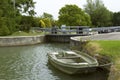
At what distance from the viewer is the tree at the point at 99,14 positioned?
84.0 m

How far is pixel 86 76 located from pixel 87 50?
→ 16.9 feet

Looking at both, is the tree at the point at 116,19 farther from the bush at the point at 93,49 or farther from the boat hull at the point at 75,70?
the boat hull at the point at 75,70

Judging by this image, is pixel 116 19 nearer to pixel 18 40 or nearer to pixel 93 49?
pixel 18 40

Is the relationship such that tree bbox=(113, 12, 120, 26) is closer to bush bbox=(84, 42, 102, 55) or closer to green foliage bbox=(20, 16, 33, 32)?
green foliage bbox=(20, 16, 33, 32)

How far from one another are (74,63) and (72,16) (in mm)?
53952

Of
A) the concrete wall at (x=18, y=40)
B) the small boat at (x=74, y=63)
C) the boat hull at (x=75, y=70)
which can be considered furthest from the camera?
the concrete wall at (x=18, y=40)

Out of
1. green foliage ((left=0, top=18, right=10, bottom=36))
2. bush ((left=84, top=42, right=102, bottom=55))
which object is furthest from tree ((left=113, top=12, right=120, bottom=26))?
bush ((left=84, top=42, right=102, bottom=55))

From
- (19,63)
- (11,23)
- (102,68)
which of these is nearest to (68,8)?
(11,23)

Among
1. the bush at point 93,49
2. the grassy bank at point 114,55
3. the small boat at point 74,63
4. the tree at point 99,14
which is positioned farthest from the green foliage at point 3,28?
the tree at point 99,14

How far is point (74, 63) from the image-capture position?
17500mm

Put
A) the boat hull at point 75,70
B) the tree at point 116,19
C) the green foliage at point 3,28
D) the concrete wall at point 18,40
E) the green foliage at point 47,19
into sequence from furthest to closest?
the tree at point 116,19, the green foliage at point 47,19, the green foliage at point 3,28, the concrete wall at point 18,40, the boat hull at point 75,70

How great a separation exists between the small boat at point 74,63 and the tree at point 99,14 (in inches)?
2488

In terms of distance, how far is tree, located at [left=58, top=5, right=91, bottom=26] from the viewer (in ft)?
229

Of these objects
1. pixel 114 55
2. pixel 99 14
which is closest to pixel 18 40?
pixel 114 55
